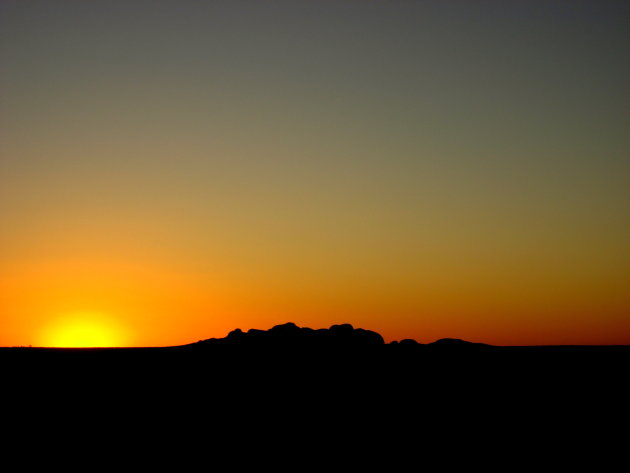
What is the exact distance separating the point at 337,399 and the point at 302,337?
977 cm

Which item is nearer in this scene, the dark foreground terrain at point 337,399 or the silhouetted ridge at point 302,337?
the dark foreground terrain at point 337,399

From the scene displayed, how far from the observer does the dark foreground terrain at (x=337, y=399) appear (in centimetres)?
2675

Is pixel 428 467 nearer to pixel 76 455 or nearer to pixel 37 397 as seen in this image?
pixel 76 455

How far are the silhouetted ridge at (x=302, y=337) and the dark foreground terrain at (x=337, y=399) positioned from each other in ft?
0.39

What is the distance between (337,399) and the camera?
32344 mm

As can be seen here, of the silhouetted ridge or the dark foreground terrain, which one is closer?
the dark foreground terrain

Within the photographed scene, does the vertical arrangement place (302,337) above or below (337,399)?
above

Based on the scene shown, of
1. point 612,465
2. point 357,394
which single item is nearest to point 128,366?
point 357,394

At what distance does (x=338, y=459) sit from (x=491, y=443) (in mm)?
6307

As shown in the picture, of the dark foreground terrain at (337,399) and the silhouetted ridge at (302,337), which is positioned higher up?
the silhouetted ridge at (302,337)

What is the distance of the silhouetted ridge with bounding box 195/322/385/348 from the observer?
4119 centimetres

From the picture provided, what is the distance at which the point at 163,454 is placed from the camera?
25.2 m

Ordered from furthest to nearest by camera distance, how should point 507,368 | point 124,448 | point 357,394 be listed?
1. point 507,368
2. point 357,394
3. point 124,448

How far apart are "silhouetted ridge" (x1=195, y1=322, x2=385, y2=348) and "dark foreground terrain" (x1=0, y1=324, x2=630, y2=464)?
0.12m
